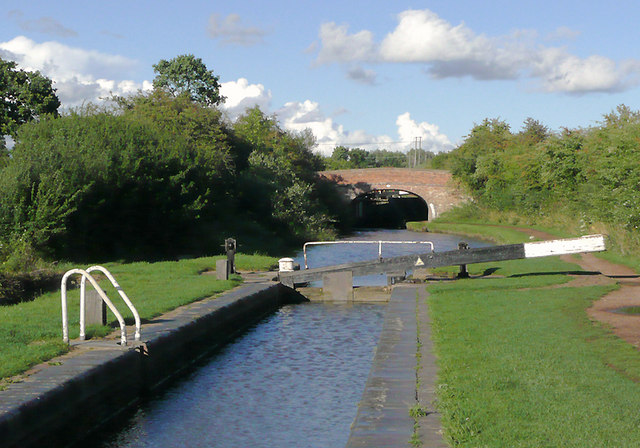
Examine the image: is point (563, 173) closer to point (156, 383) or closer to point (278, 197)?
point (278, 197)

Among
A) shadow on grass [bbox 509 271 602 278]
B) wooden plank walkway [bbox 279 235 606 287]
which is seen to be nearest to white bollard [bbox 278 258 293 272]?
wooden plank walkway [bbox 279 235 606 287]

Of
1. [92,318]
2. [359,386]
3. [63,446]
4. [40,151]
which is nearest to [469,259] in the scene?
[359,386]

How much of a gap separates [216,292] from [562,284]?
318 inches

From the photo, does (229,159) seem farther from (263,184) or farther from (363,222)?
(363,222)

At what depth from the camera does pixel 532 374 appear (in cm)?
840

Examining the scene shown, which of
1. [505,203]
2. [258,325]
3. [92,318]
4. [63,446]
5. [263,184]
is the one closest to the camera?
[63,446]

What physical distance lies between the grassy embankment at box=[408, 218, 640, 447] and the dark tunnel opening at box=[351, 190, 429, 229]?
53780mm

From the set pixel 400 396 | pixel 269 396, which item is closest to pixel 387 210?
pixel 269 396

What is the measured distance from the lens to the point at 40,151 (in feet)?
84.2

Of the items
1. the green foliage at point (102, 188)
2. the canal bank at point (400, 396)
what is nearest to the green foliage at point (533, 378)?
the canal bank at point (400, 396)

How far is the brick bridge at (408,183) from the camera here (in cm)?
Answer: 6347

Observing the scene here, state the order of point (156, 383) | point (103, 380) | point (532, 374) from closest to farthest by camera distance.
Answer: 1. point (532, 374)
2. point (103, 380)
3. point (156, 383)

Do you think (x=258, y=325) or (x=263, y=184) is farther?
(x=263, y=184)

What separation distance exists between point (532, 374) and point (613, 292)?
8792 mm
